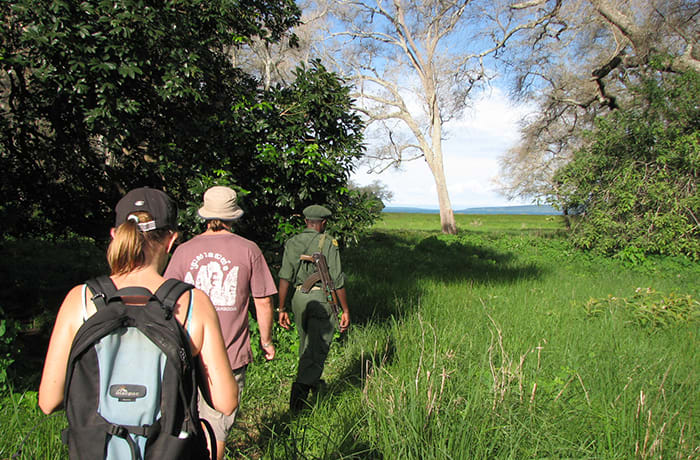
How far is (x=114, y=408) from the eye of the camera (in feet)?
4.69

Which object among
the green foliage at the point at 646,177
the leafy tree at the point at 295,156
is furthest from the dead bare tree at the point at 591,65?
the leafy tree at the point at 295,156

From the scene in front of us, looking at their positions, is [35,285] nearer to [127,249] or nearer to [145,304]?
[127,249]

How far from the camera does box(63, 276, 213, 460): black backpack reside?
1.41 metres

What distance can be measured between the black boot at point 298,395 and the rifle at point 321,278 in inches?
29.4

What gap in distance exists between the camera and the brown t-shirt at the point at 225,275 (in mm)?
2811

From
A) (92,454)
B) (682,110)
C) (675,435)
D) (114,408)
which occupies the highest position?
(682,110)

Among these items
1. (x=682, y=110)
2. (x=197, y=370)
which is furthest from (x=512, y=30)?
(x=197, y=370)

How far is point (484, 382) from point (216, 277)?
236 centimetres

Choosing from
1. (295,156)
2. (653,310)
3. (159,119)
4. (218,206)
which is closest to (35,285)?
(159,119)

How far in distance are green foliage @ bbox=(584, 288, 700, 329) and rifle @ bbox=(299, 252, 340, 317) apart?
13.7 ft

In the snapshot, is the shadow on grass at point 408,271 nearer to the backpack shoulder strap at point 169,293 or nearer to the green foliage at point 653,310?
the green foliage at point 653,310

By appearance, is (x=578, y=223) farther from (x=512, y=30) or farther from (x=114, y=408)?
(x=114, y=408)

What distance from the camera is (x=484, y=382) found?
3588 millimetres

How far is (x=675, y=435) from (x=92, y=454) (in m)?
3.79
